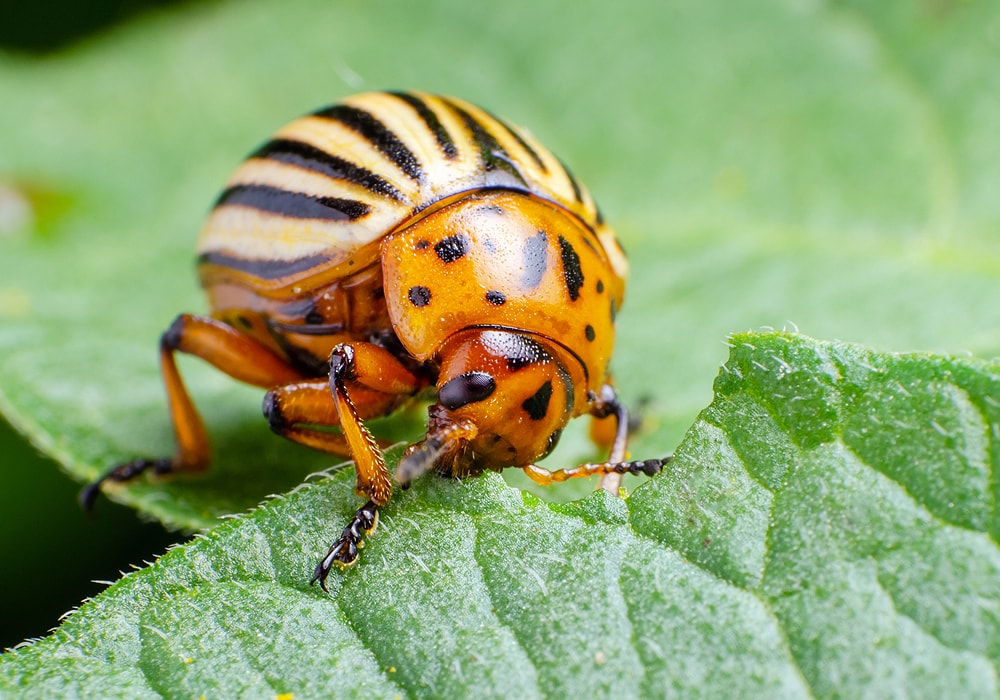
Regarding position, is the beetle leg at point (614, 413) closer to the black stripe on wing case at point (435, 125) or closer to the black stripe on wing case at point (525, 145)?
the black stripe on wing case at point (525, 145)

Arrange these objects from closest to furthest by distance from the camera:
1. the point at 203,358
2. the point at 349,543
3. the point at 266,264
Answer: the point at 349,543, the point at 266,264, the point at 203,358

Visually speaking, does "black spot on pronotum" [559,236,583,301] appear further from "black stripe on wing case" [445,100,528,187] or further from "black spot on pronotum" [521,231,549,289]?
"black stripe on wing case" [445,100,528,187]

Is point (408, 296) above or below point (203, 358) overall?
above

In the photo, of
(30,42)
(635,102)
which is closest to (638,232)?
(635,102)

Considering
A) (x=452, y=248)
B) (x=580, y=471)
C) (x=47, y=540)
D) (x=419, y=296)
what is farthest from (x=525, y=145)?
(x=47, y=540)

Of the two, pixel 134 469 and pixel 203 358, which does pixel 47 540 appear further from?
pixel 203 358

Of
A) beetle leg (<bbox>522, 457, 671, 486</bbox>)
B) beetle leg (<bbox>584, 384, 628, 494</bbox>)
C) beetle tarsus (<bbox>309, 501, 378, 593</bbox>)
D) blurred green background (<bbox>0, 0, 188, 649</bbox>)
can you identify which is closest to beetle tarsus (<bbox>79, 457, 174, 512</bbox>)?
blurred green background (<bbox>0, 0, 188, 649</bbox>)

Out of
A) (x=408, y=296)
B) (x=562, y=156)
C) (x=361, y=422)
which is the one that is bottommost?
(x=361, y=422)
